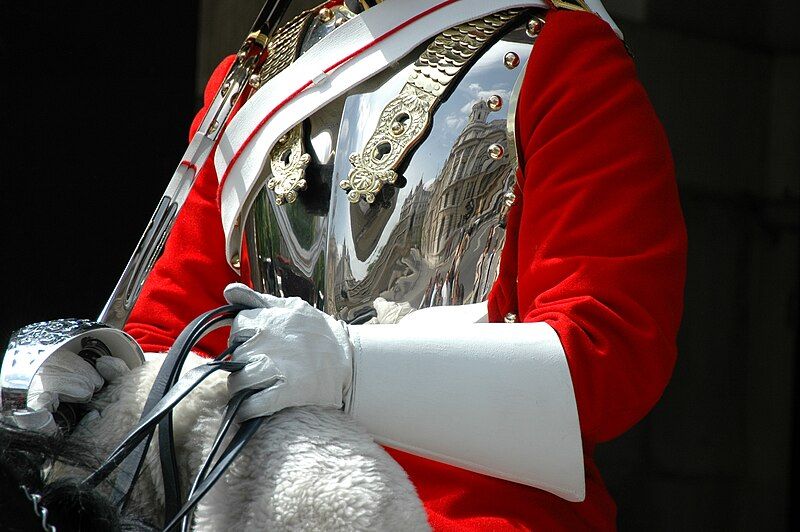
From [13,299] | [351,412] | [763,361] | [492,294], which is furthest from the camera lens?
[763,361]

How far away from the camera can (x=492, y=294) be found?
5.06ft

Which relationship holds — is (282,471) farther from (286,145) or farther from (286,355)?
(286,145)

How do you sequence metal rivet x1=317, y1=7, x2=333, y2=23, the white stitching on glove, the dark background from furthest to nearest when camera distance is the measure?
the dark background
metal rivet x1=317, y1=7, x2=333, y2=23
the white stitching on glove

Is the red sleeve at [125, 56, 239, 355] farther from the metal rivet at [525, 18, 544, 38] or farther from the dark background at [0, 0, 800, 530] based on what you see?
the dark background at [0, 0, 800, 530]

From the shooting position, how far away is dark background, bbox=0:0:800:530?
238 centimetres

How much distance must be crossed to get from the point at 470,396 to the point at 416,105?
435 mm

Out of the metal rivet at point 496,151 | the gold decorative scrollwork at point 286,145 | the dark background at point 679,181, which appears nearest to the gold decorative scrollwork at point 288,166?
the gold decorative scrollwork at point 286,145

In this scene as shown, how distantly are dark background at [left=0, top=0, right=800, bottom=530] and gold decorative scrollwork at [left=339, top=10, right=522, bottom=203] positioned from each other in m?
0.95

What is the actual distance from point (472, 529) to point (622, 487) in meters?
1.36

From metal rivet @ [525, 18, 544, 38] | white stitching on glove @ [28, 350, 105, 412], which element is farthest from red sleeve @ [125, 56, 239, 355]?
metal rivet @ [525, 18, 544, 38]

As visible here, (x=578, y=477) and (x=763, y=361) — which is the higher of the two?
(x=578, y=477)

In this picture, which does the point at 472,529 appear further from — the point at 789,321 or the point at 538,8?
the point at 789,321

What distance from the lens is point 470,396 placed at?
131 centimetres

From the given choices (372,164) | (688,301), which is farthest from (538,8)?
(688,301)
